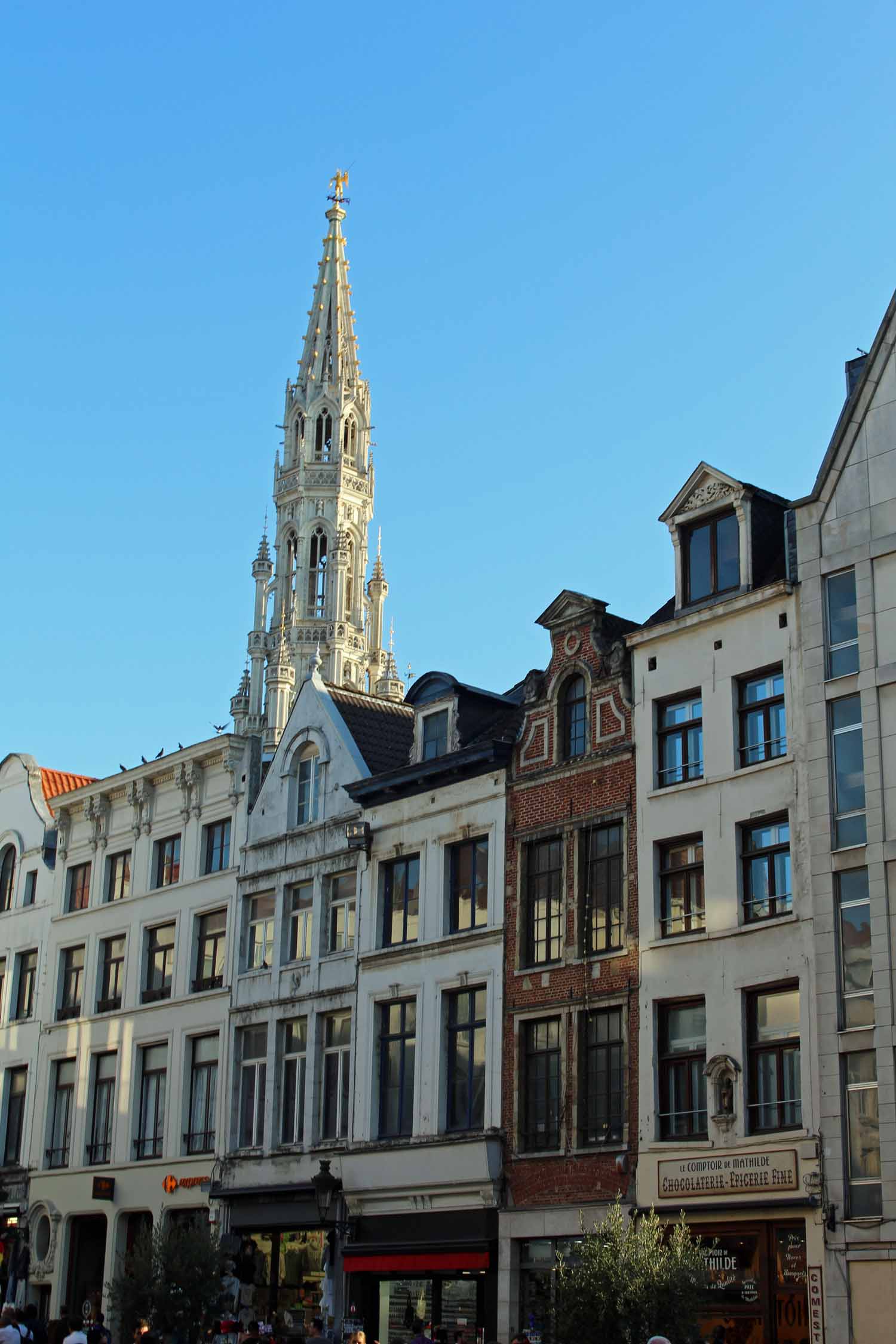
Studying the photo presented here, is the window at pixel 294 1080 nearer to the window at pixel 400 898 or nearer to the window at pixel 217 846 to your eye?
the window at pixel 400 898

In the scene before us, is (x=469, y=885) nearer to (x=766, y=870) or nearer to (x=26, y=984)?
(x=766, y=870)

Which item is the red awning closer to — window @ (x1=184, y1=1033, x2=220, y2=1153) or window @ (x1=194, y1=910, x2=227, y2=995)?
window @ (x1=184, y1=1033, x2=220, y2=1153)

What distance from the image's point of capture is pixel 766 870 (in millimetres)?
32156

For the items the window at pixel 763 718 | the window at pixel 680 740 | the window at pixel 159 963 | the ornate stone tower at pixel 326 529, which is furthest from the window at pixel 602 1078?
the ornate stone tower at pixel 326 529

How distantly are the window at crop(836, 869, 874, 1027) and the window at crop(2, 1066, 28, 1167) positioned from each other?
28298mm

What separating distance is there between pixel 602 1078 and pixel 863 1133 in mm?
6171

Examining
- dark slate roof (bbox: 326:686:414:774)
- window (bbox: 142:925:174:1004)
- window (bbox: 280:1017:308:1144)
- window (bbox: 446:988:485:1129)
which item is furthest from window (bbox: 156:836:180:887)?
window (bbox: 446:988:485:1129)

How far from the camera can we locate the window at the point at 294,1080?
136 feet

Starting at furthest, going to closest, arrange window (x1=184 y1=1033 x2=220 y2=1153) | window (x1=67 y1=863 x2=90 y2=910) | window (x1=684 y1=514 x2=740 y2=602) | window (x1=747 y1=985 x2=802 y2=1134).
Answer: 1. window (x1=67 y1=863 x2=90 y2=910)
2. window (x1=184 y1=1033 x2=220 y2=1153)
3. window (x1=684 y1=514 x2=740 y2=602)
4. window (x1=747 y1=985 x2=802 y2=1134)

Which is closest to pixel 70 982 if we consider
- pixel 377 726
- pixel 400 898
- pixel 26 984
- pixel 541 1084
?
pixel 26 984

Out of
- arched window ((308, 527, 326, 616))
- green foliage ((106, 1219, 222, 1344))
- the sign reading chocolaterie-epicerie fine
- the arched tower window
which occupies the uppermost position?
the arched tower window

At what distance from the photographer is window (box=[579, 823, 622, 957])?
114 ft

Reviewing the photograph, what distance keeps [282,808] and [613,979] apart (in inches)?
496

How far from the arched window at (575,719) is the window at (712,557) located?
→ 302 centimetres
